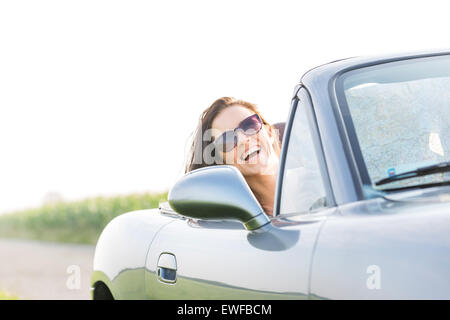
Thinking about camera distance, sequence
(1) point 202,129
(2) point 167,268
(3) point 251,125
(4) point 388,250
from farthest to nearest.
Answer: (1) point 202,129, (3) point 251,125, (2) point 167,268, (4) point 388,250

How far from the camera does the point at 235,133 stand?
3.39 metres

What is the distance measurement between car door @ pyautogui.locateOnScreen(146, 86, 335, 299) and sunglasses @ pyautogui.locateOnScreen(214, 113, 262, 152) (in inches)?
15.5

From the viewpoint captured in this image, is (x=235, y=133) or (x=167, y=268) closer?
(x=167, y=268)

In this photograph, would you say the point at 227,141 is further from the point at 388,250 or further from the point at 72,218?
the point at 72,218

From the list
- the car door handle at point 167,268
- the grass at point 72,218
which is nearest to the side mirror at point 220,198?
the car door handle at point 167,268

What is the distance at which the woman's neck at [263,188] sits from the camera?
3.31 metres

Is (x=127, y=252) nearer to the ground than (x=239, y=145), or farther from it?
nearer to the ground

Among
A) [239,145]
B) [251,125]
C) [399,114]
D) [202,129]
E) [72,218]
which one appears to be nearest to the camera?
[399,114]

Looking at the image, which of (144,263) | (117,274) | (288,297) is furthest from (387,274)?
(117,274)

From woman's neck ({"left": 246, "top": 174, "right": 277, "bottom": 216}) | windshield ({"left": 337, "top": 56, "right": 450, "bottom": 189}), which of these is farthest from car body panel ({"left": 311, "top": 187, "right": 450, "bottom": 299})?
woman's neck ({"left": 246, "top": 174, "right": 277, "bottom": 216})

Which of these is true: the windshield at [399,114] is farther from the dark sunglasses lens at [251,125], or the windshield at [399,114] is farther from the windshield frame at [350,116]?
the dark sunglasses lens at [251,125]

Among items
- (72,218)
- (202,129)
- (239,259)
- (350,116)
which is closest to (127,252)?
(202,129)

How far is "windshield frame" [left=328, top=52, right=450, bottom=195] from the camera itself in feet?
7.32

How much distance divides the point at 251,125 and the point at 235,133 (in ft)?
0.28
